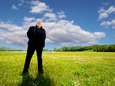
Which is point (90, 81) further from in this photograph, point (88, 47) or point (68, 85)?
point (88, 47)

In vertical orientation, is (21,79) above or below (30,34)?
below

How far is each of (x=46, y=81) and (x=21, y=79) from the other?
1389mm

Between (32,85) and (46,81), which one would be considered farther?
(46,81)

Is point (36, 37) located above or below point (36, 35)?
below

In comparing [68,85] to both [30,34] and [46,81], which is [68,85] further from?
[30,34]

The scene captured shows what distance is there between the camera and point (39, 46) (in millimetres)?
15633

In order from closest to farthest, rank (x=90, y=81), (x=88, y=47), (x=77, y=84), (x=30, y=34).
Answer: (x=77, y=84) → (x=90, y=81) → (x=30, y=34) → (x=88, y=47)

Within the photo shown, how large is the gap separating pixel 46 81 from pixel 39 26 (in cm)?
361

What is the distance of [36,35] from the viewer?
1536 centimetres

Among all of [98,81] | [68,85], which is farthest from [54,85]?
[98,81]

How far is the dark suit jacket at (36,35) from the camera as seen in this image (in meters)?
15.4

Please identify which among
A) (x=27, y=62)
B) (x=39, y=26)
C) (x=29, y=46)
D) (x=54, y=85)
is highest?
(x=39, y=26)

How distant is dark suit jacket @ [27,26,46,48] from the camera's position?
1535 cm

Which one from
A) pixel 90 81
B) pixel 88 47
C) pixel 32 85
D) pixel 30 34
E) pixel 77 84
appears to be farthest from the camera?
pixel 88 47
